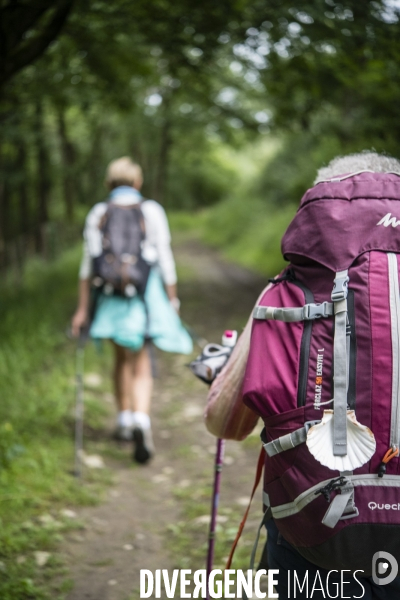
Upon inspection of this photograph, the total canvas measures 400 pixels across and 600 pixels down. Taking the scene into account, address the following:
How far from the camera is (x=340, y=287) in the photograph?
1648 mm

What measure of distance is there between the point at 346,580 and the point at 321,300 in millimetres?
770

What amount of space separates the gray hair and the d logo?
1.06m

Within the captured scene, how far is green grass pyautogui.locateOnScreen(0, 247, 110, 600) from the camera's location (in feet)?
10.4

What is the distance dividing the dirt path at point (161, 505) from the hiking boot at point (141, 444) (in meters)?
0.09

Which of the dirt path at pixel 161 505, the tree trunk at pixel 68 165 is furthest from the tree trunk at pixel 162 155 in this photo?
the dirt path at pixel 161 505

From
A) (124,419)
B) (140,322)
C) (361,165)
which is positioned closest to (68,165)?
(124,419)

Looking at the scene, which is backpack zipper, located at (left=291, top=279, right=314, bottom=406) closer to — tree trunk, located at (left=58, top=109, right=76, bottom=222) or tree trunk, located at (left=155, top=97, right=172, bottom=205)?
tree trunk, located at (left=58, top=109, right=76, bottom=222)

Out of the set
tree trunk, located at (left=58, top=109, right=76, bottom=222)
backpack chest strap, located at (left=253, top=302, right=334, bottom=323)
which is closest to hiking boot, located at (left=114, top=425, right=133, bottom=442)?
backpack chest strap, located at (left=253, top=302, right=334, bottom=323)

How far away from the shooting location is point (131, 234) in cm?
453

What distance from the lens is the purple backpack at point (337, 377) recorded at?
161 centimetres

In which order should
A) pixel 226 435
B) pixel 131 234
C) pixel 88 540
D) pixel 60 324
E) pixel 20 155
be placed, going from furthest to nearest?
1. pixel 20 155
2. pixel 60 324
3. pixel 131 234
4. pixel 88 540
5. pixel 226 435

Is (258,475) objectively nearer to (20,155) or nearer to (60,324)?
(60,324)

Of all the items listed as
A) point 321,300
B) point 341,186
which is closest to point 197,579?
point 321,300

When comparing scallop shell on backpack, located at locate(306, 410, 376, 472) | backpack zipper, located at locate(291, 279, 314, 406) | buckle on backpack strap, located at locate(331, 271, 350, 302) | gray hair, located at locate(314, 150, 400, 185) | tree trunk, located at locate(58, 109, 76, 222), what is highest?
tree trunk, located at locate(58, 109, 76, 222)
